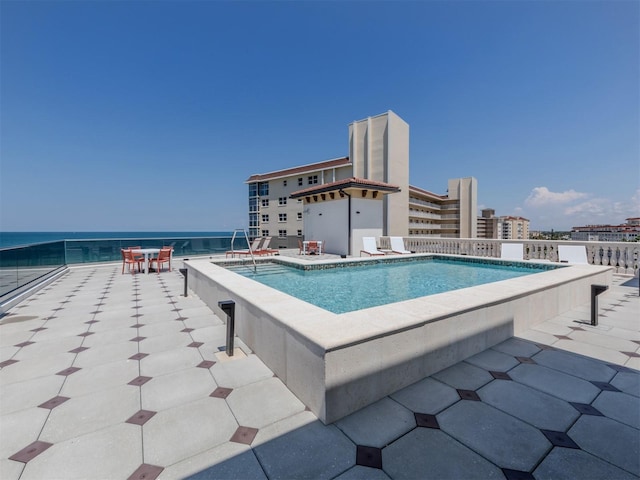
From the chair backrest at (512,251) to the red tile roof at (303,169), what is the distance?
1896 centimetres

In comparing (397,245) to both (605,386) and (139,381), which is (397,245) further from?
(139,381)

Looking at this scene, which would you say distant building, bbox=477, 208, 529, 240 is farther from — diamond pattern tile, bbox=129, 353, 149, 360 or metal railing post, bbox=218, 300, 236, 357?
diamond pattern tile, bbox=129, 353, 149, 360

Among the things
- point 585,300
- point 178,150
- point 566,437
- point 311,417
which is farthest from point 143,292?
point 178,150

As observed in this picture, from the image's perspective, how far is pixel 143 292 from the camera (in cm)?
660

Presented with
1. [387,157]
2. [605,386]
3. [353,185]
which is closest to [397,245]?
[353,185]

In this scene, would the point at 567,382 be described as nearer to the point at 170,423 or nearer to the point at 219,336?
the point at 170,423

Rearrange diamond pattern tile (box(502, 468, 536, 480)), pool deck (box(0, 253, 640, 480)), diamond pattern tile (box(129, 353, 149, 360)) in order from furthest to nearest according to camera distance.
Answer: diamond pattern tile (box(129, 353, 149, 360)) < pool deck (box(0, 253, 640, 480)) < diamond pattern tile (box(502, 468, 536, 480))

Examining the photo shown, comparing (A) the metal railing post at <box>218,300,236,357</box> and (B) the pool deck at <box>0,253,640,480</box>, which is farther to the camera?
(A) the metal railing post at <box>218,300,236,357</box>

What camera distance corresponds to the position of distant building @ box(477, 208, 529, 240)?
2532 inches

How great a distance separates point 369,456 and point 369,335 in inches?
29.9

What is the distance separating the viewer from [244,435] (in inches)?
75.5

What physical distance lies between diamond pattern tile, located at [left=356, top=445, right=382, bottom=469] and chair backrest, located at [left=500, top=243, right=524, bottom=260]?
910cm

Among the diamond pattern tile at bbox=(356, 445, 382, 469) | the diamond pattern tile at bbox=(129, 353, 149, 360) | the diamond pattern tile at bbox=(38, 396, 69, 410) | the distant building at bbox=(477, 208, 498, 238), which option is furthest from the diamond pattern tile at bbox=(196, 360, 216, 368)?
the distant building at bbox=(477, 208, 498, 238)

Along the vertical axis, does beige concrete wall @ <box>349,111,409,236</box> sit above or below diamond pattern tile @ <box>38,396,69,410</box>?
above
